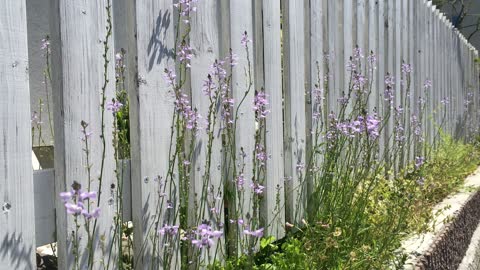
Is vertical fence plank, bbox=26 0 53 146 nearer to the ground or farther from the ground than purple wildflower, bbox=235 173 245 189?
farther from the ground

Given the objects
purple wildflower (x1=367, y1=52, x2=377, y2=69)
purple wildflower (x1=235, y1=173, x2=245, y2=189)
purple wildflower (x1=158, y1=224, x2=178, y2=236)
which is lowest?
purple wildflower (x1=158, y1=224, x2=178, y2=236)

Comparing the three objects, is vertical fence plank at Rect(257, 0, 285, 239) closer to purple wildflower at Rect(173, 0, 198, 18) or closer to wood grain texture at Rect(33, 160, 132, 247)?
purple wildflower at Rect(173, 0, 198, 18)

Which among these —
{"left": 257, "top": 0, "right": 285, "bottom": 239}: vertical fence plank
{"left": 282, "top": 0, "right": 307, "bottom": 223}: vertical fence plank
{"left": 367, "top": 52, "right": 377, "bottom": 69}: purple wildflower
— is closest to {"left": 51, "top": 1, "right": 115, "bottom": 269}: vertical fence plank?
{"left": 257, "top": 0, "right": 285, "bottom": 239}: vertical fence plank

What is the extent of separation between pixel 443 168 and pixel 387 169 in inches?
29.4

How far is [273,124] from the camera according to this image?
252 centimetres

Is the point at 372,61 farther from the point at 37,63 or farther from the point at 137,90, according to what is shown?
the point at 137,90

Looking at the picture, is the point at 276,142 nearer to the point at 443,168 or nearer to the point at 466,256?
the point at 466,256

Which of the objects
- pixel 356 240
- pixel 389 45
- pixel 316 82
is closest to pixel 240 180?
pixel 356 240

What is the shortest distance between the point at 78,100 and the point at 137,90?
249mm

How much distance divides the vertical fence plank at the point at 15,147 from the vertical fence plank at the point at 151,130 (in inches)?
15.6

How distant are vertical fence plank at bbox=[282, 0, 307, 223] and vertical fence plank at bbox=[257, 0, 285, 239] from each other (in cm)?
9

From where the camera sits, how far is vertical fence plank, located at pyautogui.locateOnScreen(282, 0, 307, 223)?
8.74ft

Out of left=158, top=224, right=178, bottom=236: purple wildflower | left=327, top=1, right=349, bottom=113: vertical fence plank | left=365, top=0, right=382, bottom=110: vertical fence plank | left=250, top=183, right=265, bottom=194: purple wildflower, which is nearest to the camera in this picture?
left=158, top=224, right=178, bottom=236: purple wildflower

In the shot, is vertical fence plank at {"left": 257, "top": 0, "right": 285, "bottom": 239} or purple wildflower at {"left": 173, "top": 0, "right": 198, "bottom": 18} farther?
vertical fence plank at {"left": 257, "top": 0, "right": 285, "bottom": 239}
